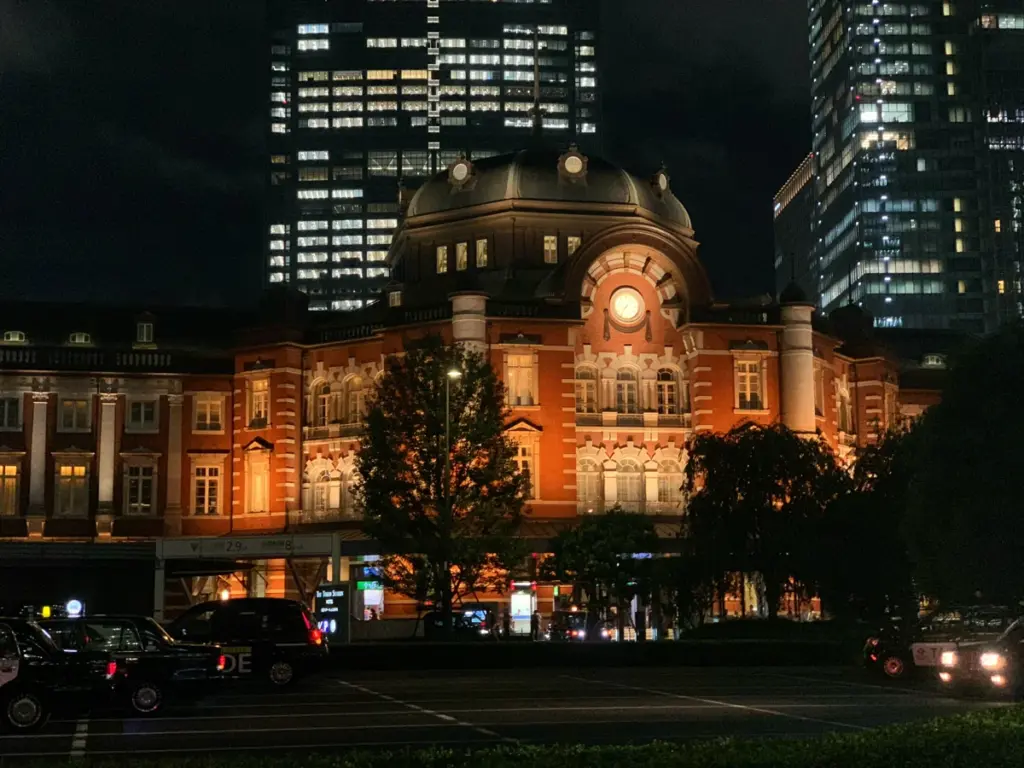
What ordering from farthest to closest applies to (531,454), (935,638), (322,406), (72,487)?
(322,406)
(72,487)
(531,454)
(935,638)

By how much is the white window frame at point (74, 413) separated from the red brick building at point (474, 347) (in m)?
0.07

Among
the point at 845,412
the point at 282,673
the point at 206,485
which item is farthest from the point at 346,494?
the point at 282,673

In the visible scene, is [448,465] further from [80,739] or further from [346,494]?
[80,739]

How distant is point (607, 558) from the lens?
5931cm

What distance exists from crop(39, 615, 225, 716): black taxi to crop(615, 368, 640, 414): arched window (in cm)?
4521

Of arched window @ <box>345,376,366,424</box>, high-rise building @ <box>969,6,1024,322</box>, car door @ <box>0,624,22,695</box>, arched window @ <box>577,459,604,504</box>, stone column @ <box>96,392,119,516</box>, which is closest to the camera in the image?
car door @ <box>0,624,22,695</box>

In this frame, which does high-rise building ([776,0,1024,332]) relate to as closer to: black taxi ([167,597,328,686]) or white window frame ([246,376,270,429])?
white window frame ([246,376,270,429])

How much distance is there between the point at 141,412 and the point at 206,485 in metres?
5.08

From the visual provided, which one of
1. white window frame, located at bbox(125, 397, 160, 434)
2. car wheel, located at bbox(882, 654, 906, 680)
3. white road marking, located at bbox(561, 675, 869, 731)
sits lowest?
white road marking, located at bbox(561, 675, 869, 731)

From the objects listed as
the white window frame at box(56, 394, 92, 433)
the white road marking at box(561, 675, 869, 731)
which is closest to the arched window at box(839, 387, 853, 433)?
the white window frame at box(56, 394, 92, 433)

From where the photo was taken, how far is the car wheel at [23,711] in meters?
24.2

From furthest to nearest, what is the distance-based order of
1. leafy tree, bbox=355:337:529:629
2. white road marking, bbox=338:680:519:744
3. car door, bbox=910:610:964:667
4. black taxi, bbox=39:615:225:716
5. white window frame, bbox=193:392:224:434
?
white window frame, bbox=193:392:224:434 → leafy tree, bbox=355:337:529:629 → car door, bbox=910:610:964:667 → black taxi, bbox=39:615:225:716 → white road marking, bbox=338:680:519:744

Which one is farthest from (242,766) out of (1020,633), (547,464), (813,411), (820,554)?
(813,411)

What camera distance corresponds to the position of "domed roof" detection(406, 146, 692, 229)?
7931 centimetres
